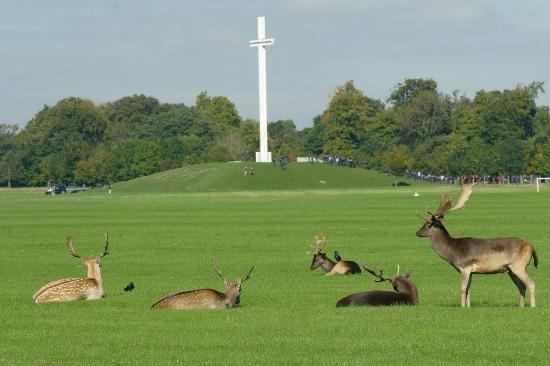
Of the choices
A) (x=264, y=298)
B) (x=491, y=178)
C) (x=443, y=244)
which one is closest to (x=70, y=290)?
(x=264, y=298)

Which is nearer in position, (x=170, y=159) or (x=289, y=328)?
(x=289, y=328)

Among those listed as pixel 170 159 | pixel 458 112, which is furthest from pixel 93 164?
pixel 458 112

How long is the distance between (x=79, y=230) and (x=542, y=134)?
12704 centimetres

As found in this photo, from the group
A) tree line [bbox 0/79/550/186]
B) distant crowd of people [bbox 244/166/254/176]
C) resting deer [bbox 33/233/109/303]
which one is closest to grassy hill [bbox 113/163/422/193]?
distant crowd of people [bbox 244/166/254/176]

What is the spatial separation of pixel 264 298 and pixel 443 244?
163 inches

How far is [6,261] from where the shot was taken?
1358 inches

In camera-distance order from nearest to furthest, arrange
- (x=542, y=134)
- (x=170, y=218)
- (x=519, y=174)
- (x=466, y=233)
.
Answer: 1. (x=466, y=233)
2. (x=170, y=218)
3. (x=519, y=174)
4. (x=542, y=134)

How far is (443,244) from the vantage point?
20.3 m

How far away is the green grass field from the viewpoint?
15.2 meters

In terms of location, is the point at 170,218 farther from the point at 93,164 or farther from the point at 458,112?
the point at 458,112

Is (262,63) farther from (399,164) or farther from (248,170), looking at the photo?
(399,164)

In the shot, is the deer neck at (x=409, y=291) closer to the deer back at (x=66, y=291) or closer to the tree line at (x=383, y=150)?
the deer back at (x=66, y=291)

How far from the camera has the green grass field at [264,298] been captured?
50.0 ft

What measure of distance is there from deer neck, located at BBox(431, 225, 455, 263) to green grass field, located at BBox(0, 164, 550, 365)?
2.97 ft
